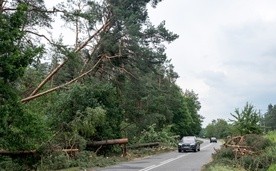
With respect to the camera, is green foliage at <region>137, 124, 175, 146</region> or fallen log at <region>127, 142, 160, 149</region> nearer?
fallen log at <region>127, 142, 160, 149</region>

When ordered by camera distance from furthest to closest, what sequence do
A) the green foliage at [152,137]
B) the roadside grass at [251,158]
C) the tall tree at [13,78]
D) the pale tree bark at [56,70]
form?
the green foliage at [152,137] → the pale tree bark at [56,70] → the roadside grass at [251,158] → the tall tree at [13,78]

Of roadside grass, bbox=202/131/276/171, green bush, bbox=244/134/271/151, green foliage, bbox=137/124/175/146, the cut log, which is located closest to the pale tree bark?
the cut log

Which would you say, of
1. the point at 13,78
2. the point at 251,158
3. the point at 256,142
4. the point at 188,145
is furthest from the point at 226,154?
the point at 188,145

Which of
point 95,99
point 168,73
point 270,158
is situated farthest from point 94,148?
point 168,73

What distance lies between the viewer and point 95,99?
3016 cm

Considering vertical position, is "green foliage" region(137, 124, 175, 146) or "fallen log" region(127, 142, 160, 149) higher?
"green foliage" region(137, 124, 175, 146)

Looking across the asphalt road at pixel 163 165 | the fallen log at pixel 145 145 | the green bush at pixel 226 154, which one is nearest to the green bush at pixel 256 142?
the green bush at pixel 226 154

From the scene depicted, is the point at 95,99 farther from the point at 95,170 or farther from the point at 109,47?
the point at 95,170

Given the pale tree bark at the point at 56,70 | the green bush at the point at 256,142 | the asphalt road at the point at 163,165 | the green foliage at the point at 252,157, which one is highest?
the pale tree bark at the point at 56,70

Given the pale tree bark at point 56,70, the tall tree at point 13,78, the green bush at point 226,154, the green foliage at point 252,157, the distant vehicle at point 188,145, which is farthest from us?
the distant vehicle at point 188,145

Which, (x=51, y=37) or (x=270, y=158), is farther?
(x=51, y=37)

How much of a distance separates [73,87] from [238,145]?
11.8 meters

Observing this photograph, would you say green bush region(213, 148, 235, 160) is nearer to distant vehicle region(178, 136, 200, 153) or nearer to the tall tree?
the tall tree

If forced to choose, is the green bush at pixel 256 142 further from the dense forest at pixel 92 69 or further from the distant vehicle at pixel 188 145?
the distant vehicle at pixel 188 145
